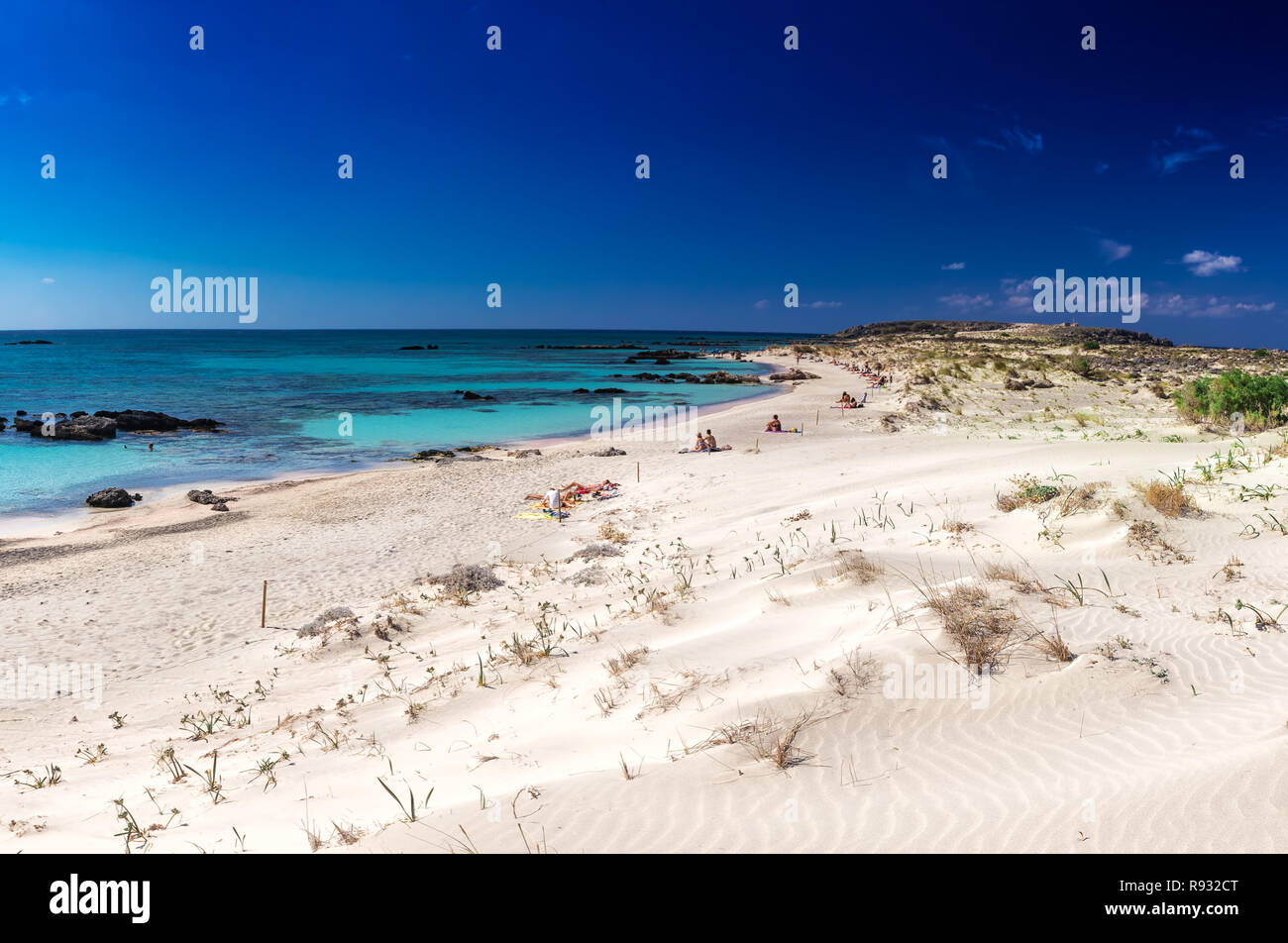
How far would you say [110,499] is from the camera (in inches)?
614

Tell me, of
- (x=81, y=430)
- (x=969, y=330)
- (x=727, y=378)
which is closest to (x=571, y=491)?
(x=81, y=430)

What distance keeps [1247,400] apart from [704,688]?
19210 millimetres

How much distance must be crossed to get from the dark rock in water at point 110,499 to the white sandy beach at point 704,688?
411cm

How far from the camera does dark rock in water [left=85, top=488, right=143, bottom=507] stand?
51.1 ft

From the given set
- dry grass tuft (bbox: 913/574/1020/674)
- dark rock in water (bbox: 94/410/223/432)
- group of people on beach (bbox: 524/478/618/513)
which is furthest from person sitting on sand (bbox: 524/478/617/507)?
dark rock in water (bbox: 94/410/223/432)

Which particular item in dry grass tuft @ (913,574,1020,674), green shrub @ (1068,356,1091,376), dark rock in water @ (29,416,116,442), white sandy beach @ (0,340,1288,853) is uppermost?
green shrub @ (1068,356,1091,376)

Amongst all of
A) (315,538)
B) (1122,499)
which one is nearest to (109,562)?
(315,538)

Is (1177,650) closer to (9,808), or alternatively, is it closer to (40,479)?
(9,808)

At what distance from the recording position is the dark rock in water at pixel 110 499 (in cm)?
1557

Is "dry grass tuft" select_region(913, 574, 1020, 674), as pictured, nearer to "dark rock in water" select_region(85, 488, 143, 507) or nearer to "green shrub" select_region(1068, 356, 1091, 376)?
"dark rock in water" select_region(85, 488, 143, 507)

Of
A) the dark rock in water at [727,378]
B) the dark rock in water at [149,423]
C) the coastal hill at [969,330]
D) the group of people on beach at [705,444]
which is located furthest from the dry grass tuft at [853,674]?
the coastal hill at [969,330]

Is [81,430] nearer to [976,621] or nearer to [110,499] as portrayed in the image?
[110,499]

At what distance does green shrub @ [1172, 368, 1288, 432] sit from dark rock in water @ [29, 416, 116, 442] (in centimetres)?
3692
